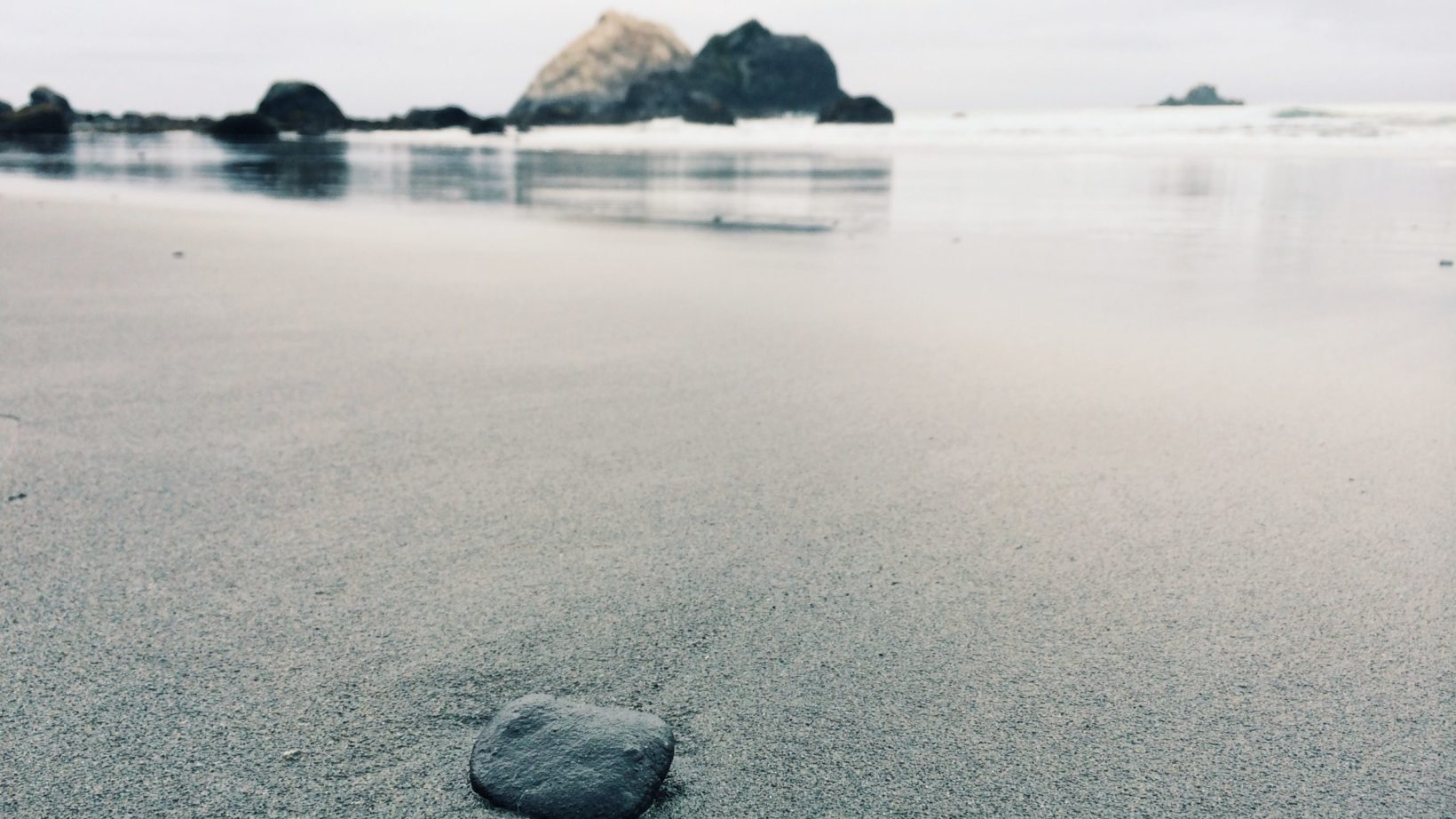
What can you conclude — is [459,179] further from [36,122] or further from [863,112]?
[863,112]

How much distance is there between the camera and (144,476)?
2021mm

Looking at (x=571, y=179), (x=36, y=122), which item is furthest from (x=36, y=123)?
(x=571, y=179)

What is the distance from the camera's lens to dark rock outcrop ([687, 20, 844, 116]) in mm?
104688

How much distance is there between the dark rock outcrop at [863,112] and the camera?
46.0 meters

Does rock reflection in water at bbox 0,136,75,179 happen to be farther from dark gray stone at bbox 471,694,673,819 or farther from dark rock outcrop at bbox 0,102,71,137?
dark rock outcrop at bbox 0,102,71,137

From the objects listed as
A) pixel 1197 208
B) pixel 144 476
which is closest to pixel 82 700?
pixel 144 476

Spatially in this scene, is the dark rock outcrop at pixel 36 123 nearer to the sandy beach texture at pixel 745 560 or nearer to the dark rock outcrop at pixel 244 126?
the dark rock outcrop at pixel 244 126

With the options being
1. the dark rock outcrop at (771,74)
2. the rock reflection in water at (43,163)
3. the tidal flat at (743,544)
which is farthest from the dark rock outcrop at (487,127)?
the dark rock outcrop at (771,74)

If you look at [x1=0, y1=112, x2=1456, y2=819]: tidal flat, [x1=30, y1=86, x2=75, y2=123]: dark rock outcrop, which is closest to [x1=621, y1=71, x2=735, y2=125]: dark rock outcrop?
[x1=30, y1=86, x2=75, y2=123]: dark rock outcrop

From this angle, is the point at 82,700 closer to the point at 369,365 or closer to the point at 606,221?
the point at 369,365

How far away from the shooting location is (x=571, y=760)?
45.0 inches

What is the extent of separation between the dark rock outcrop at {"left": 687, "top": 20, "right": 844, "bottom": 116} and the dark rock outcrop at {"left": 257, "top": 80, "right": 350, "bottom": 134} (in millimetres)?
49246

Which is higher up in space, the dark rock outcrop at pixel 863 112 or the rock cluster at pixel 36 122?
the dark rock outcrop at pixel 863 112

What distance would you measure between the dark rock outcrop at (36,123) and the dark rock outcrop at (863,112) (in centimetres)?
3072
